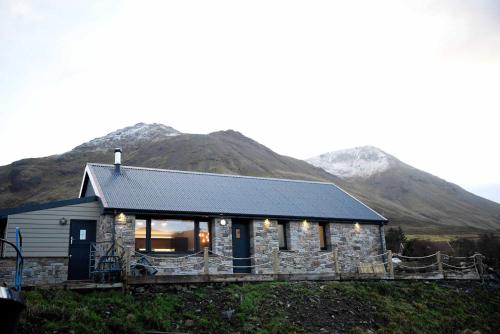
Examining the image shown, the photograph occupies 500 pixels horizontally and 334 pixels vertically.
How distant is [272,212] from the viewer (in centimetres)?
2536

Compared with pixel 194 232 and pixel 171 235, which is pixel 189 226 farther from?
pixel 171 235

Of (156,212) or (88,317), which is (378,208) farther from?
(88,317)

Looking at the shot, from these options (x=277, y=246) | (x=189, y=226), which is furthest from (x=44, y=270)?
(x=277, y=246)

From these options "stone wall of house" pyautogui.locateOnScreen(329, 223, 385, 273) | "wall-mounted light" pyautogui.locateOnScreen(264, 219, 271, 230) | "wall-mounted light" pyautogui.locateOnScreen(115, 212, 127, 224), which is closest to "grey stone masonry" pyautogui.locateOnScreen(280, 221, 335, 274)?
"stone wall of house" pyautogui.locateOnScreen(329, 223, 385, 273)

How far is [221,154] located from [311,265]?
273ft

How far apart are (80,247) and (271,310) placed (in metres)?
9.66

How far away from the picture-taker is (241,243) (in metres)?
24.5

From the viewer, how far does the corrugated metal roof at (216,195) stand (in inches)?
906

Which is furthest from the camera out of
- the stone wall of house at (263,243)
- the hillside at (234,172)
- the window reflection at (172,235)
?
the hillside at (234,172)

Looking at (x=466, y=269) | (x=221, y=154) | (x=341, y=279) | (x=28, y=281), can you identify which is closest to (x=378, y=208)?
(x=221, y=154)

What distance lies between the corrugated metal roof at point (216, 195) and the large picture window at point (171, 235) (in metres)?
0.86

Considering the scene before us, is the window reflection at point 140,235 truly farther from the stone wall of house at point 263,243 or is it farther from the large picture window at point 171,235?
the stone wall of house at point 263,243

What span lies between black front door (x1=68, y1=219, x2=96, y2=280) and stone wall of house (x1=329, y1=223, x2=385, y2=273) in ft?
42.6

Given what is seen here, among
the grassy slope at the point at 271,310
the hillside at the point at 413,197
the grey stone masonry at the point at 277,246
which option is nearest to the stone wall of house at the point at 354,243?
the grey stone masonry at the point at 277,246
